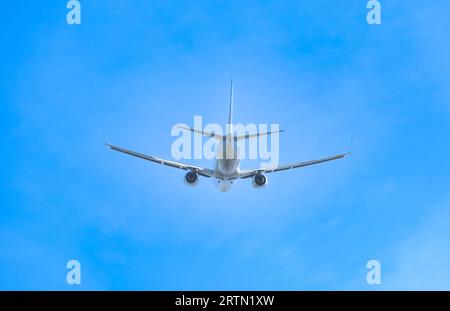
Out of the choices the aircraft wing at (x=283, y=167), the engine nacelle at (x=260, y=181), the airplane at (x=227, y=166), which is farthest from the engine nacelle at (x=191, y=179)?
the engine nacelle at (x=260, y=181)

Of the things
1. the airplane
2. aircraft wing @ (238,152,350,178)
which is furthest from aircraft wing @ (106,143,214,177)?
aircraft wing @ (238,152,350,178)

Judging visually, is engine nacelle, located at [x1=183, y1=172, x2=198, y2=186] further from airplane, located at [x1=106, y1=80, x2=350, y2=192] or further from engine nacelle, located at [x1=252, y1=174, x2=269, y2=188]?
engine nacelle, located at [x1=252, y1=174, x2=269, y2=188]

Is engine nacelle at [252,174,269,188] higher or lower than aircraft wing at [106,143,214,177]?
lower

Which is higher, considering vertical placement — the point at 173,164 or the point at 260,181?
the point at 173,164

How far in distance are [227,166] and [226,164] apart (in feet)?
1.51

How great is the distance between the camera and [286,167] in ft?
255

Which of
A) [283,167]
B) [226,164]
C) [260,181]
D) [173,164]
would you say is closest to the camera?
[226,164]

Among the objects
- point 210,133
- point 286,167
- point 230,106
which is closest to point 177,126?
point 210,133

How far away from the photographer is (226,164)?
72.4m

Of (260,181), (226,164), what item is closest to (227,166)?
(226,164)

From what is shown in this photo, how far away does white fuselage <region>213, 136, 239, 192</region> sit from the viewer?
70.1 metres

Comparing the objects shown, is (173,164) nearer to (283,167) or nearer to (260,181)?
(260,181)

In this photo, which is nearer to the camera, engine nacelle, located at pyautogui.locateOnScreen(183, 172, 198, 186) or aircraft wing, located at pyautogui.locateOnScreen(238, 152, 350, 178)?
engine nacelle, located at pyautogui.locateOnScreen(183, 172, 198, 186)

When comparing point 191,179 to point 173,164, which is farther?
point 173,164
